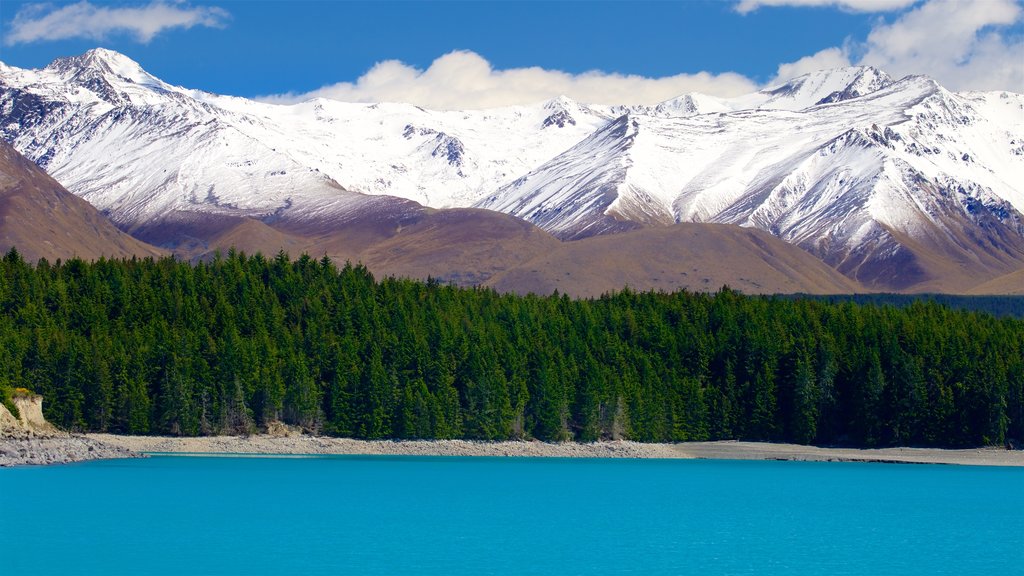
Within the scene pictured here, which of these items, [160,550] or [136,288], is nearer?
[160,550]

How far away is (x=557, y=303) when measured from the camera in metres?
161

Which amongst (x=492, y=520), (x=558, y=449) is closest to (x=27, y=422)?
(x=558, y=449)

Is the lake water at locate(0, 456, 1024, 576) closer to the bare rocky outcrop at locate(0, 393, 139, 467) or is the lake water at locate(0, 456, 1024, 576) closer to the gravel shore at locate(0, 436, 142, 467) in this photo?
the gravel shore at locate(0, 436, 142, 467)

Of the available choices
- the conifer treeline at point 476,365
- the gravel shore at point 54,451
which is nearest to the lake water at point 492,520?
the gravel shore at point 54,451

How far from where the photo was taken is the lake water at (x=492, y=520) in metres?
70.9

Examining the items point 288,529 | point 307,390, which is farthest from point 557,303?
point 288,529

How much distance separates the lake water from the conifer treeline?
10692 mm

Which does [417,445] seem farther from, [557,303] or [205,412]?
[557,303]

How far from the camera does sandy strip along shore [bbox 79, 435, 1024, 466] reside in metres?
129

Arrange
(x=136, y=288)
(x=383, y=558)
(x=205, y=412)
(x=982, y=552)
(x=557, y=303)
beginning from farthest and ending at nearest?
(x=557, y=303)
(x=136, y=288)
(x=205, y=412)
(x=982, y=552)
(x=383, y=558)

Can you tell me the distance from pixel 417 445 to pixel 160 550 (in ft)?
210

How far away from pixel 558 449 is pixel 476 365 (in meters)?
10.9

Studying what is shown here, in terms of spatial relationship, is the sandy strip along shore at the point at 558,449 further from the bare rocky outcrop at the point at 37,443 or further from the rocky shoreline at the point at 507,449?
the bare rocky outcrop at the point at 37,443

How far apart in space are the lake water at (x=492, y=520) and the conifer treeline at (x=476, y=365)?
10.7 m
